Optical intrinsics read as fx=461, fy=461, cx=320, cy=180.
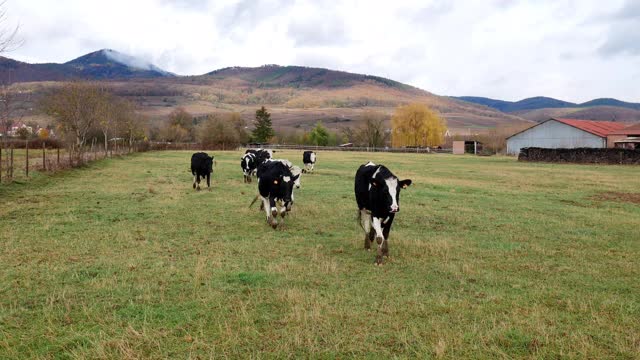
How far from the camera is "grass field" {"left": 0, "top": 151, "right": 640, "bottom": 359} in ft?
17.7

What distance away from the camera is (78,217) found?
44.0 feet

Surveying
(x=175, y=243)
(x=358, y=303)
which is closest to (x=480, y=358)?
(x=358, y=303)

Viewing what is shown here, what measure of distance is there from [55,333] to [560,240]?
428 inches

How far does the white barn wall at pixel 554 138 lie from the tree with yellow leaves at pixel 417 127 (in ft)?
95.3

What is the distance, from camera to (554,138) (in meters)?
69.1

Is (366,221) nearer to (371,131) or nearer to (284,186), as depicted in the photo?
(284,186)

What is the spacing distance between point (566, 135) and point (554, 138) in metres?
2.14

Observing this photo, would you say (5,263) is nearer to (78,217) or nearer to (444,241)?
(78,217)

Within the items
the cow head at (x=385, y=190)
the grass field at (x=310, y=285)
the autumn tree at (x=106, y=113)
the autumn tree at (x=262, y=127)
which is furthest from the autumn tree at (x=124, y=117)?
the cow head at (x=385, y=190)

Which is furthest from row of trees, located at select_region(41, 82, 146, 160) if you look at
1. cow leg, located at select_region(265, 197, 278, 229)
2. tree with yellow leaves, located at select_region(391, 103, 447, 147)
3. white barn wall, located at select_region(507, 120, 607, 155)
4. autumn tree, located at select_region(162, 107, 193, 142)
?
tree with yellow leaves, located at select_region(391, 103, 447, 147)

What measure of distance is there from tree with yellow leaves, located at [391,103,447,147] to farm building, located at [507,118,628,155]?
29.6m

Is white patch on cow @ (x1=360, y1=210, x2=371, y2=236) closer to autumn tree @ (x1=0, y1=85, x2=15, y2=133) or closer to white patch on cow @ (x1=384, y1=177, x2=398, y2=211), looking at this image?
white patch on cow @ (x1=384, y1=177, x2=398, y2=211)

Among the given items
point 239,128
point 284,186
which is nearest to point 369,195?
point 284,186

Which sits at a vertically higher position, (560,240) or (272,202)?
(272,202)
